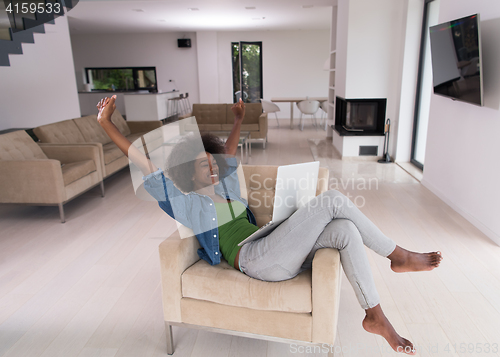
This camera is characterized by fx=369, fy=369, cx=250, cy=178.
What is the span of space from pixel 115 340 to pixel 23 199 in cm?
209

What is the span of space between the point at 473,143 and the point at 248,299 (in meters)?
2.65

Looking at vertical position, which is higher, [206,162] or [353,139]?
[206,162]

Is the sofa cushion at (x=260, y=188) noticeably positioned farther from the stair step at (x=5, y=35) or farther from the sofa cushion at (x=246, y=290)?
the stair step at (x=5, y=35)

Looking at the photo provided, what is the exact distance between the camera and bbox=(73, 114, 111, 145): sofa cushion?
4.74 meters

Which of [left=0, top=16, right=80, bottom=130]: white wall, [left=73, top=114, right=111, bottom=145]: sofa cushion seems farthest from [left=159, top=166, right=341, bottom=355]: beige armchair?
[left=0, top=16, right=80, bottom=130]: white wall

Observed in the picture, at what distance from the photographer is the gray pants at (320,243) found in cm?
149

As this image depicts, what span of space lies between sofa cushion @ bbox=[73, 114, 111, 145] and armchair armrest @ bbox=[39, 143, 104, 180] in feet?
2.74

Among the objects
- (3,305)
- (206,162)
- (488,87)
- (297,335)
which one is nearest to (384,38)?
(488,87)

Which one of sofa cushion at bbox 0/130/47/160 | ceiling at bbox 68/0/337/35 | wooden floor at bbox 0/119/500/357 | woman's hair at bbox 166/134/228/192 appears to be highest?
ceiling at bbox 68/0/337/35

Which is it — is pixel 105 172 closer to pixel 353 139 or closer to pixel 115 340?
pixel 115 340

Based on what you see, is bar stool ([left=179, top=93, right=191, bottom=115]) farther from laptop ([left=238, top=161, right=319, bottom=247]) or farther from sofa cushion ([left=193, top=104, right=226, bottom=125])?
laptop ([left=238, top=161, right=319, bottom=247])

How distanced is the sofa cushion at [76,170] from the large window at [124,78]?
8.27 meters

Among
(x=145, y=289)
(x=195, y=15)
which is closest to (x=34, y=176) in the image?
(x=145, y=289)

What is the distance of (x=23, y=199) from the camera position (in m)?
3.29
